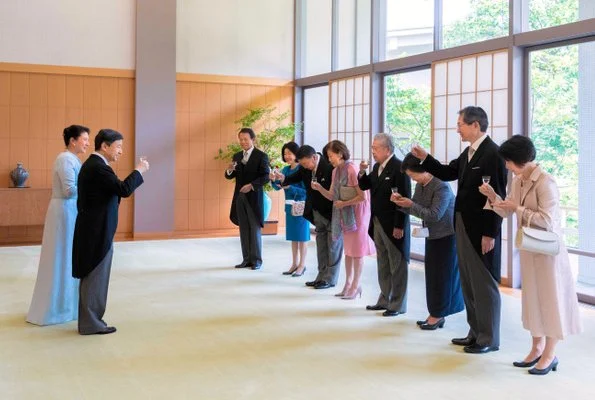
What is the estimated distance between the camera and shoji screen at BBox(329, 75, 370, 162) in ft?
30.2

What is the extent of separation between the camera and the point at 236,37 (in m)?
10.8

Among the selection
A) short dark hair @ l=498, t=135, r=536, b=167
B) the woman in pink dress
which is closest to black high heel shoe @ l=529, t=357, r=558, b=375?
short dark hair @ l=498, t=135, r=536, b=167

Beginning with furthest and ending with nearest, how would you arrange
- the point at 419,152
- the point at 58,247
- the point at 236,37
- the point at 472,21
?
the point at 236,37, the point at 472,21, the point at 58,247, the point at 419,152

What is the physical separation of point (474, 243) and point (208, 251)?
16.5 ft

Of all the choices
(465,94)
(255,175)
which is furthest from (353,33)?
(255,175)

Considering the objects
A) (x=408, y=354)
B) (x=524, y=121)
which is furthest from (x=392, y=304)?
(x=524, y=121)

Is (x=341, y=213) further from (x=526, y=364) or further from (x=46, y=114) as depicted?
(x=46, y=114)

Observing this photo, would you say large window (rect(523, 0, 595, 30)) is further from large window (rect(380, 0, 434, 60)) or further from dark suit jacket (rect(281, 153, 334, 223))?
dark suit jacket (rect(281, 153, 334, 223))

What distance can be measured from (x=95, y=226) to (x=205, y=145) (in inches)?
244

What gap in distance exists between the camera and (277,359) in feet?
13.5

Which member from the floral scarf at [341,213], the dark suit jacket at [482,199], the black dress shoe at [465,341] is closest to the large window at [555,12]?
the floral scarf at [341,213]

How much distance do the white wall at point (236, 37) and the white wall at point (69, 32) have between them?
86 centimetres

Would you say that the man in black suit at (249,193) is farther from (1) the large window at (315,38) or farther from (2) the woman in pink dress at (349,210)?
(1) the large window at (315,38)

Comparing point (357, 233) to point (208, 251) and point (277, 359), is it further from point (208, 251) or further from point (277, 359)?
point (208, 251)
